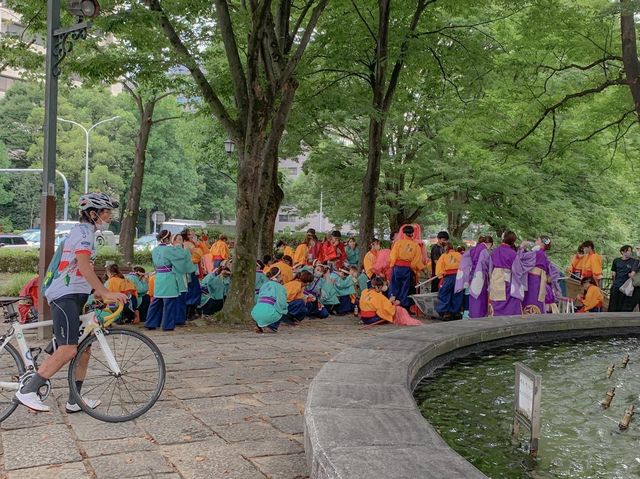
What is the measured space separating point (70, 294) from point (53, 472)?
1.32 m

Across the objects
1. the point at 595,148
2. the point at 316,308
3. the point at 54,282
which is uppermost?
the point at 595,148

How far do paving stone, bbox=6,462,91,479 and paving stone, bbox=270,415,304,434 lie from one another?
1.40 metres

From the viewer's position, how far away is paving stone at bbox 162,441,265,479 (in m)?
3.74

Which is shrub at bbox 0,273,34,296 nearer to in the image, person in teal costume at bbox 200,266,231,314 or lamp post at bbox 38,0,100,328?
person in teal costume at bbox 200,266,231,314

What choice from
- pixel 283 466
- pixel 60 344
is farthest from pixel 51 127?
pixel 283 466

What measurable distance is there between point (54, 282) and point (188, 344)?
4.20 metres

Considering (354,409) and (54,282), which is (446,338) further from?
(54,282)

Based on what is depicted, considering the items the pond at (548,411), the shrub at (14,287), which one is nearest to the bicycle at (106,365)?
the pond at (548,411)

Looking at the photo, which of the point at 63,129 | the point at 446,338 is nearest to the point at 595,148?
the point at 446,338

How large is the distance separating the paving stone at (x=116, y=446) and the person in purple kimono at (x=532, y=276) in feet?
26.4

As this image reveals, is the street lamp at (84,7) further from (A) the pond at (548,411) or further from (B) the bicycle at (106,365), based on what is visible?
(A) the pond at (548,411)

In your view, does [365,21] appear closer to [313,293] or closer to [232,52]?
[232,52]

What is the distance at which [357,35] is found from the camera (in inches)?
605

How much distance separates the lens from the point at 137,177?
22234 millimetres
